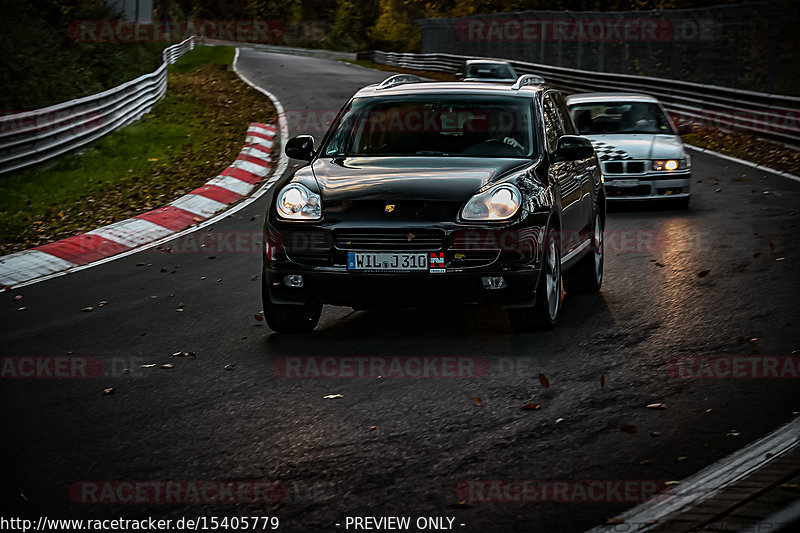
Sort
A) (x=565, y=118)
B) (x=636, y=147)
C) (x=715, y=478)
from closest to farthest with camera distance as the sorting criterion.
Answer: (x=715, y=478) < (x=565, y=118) < (x=636, y=147)

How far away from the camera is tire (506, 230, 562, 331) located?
7.64 meters

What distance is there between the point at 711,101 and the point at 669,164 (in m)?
12.4

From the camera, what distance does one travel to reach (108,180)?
1797 centimetres

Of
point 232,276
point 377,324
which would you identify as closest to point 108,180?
point 232,276

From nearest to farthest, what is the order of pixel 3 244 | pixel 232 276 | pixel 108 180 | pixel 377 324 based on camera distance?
pixel 377 324 → pixel 232 276 → pixel 3 244 → pixel 108 180

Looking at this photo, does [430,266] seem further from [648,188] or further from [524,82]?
[648,188]

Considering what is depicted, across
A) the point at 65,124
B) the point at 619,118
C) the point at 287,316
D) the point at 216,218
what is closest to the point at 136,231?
the point at 216,218

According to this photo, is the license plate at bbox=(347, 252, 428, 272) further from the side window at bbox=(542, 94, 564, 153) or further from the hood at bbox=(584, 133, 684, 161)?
the hood at bbox=(584, 133, 684, 161)

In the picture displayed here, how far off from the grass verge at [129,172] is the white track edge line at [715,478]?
9614 mm

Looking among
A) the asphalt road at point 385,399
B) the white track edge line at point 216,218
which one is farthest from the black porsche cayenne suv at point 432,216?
the white track edge line at point 216,218

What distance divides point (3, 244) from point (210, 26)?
102034 millimetres

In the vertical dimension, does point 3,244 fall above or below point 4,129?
below

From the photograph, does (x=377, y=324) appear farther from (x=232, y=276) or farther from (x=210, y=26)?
(x=210, y=26)

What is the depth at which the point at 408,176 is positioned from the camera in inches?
305
